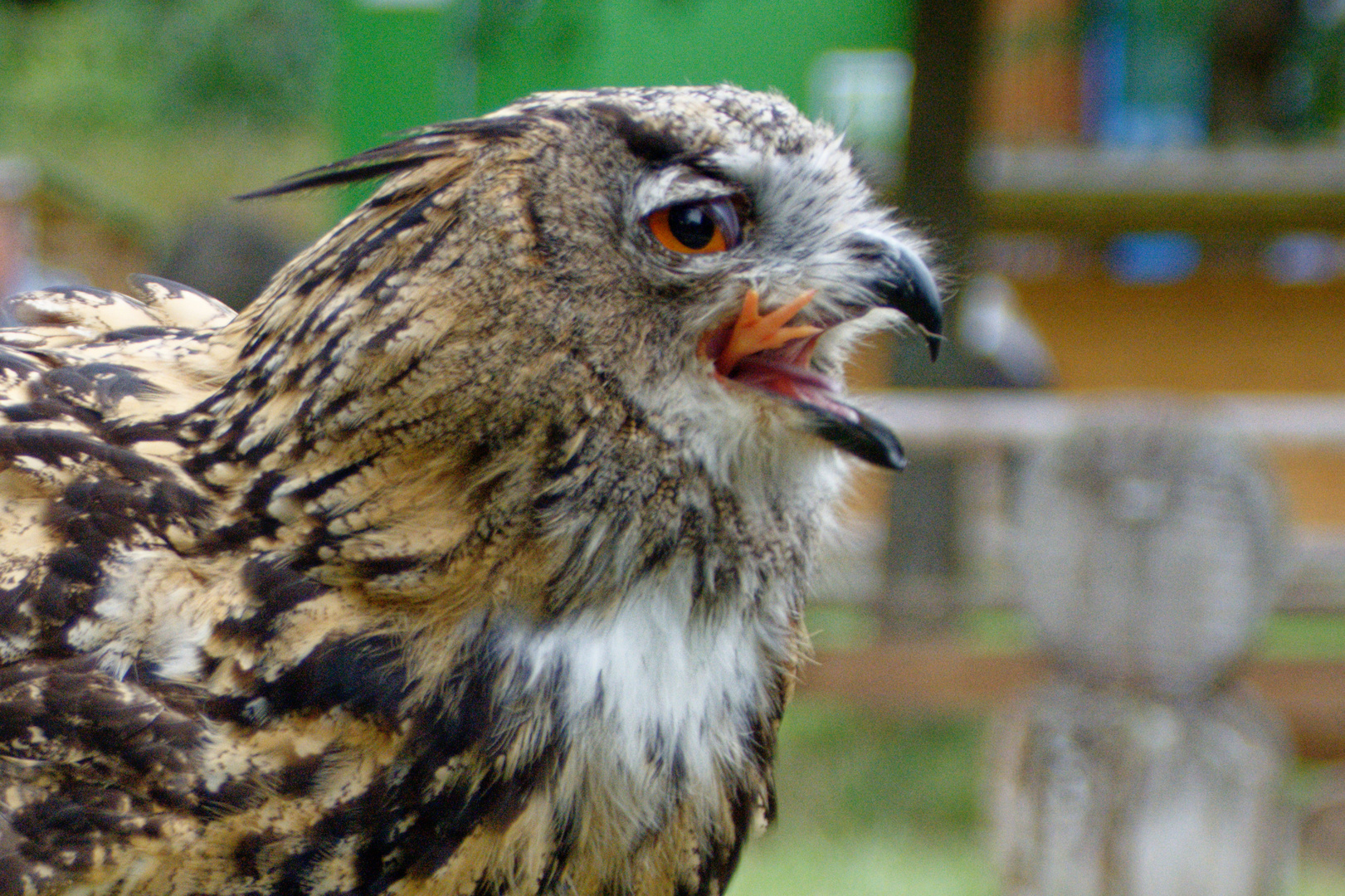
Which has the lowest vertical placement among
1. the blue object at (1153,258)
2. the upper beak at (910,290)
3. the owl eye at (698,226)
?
the blue object at (1153,258)

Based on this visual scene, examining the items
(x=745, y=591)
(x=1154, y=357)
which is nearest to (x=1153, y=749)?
(x=745, y=591)

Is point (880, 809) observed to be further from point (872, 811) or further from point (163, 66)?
point (163, 66)

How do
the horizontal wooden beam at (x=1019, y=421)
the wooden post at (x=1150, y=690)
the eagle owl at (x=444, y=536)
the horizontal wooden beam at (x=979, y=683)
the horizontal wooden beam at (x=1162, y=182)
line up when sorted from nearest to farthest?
the eagle owl at (x=444, y=536) → the wooden post at (x=1150, y=690) → the horizontal wooden beam at (x=979, y=683) → the horizontal wooden beam at (x=1019, y=421) → the horizontal wooden beam at (x=1162, y=182)

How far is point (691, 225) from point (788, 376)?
0.22m

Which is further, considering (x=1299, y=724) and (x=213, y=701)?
(x=1299, y=724)

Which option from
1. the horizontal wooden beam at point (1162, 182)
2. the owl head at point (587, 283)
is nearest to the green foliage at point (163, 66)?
the horizontal wooden beam at point (1162, 182)

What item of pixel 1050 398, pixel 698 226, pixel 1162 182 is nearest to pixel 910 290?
pixel 698 226

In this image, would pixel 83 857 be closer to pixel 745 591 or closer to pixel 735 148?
pixel 745 591

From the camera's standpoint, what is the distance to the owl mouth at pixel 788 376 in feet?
5.08

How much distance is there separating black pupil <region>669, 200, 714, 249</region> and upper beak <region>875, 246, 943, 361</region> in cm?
25

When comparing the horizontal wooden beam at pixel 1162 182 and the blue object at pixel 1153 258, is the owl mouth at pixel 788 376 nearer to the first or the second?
the horizontal wooden beam at pixel 1162 182

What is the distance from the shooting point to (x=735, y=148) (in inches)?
60.9

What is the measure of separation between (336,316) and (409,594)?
0.32 metres

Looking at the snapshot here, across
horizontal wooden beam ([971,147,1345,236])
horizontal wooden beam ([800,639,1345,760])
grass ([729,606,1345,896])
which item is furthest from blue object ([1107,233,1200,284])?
horizontal wooden beam ([800,639,1345,760])
